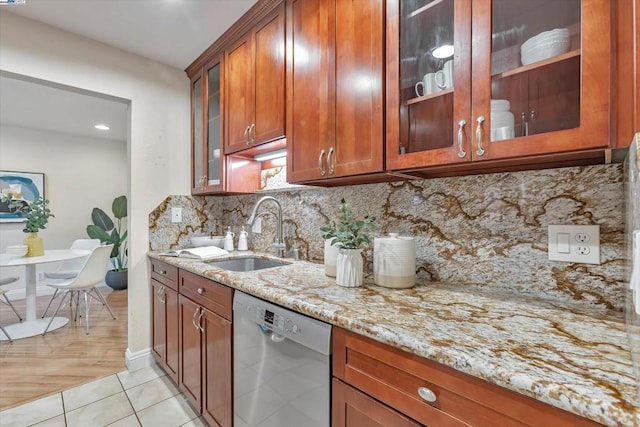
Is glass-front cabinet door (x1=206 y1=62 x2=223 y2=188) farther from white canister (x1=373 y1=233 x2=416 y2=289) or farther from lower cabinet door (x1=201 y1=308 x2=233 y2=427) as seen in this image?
white canister (x1=373 y1=233 x2=416 y2=289)

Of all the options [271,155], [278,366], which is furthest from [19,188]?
[278,366]

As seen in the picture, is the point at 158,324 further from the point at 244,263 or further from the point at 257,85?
the point at 257,85

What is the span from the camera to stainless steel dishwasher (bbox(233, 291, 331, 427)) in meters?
0.93

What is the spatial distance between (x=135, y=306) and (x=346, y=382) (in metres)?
2.05

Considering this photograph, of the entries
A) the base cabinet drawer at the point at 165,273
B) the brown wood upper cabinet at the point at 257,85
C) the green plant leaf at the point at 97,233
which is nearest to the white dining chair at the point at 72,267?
the green plant leaf at the point at 97,233

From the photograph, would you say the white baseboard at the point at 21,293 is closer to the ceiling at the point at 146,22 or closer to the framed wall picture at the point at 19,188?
the framed wall picture at the point at 19,188

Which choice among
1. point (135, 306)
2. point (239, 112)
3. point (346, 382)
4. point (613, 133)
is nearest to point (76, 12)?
point (239, 112)

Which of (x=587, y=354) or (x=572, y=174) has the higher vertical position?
(x=572, y=174)

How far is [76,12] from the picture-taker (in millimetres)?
1765

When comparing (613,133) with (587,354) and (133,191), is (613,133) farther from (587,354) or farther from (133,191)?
(133,191)

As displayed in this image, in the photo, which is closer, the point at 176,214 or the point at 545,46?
the point at 545,46

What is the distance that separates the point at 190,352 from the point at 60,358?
1.57 m

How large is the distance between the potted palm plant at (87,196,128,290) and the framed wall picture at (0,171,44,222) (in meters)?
0.73

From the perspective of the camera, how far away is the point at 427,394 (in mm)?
678
